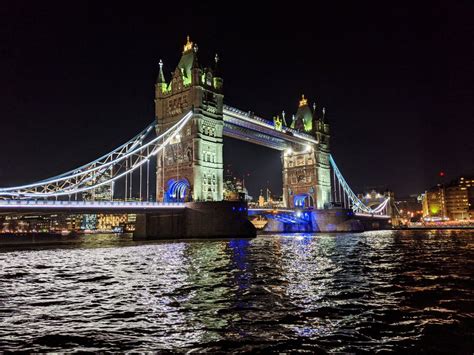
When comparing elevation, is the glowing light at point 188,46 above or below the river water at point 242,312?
above

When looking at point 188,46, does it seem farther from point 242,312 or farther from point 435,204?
point 435,204

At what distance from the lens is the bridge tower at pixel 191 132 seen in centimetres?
6278

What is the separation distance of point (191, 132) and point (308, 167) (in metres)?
45.5

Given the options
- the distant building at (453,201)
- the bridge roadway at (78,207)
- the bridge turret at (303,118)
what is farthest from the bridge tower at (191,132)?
the distant building at (453,201)

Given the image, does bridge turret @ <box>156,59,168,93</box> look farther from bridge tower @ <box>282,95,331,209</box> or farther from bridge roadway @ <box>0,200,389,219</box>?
bridge tower @ <box>282,95,331,209</box>

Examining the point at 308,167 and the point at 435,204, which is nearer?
the point at 308,167

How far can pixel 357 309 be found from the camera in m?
10.2

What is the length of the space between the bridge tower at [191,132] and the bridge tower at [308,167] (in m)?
38.9

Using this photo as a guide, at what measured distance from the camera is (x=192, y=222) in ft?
180

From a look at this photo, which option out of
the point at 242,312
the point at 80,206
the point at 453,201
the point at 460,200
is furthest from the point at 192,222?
the point at 453,201

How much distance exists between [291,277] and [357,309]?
6.42 m

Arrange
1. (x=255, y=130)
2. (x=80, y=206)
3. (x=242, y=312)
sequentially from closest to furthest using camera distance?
1. (x=242, y=312)
2. (x=80, y=206)
3. (x=255, y=130)

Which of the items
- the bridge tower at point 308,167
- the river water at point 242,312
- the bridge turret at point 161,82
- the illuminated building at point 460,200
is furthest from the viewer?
the illuminated building at point 460,200

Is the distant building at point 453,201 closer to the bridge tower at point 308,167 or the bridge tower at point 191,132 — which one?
the bridge tower at point 308,167
